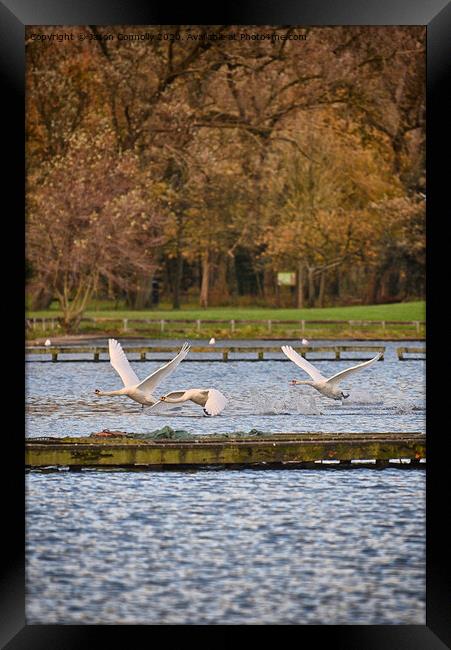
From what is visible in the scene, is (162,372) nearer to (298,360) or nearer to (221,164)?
(298,360)

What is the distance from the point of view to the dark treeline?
99.5ft

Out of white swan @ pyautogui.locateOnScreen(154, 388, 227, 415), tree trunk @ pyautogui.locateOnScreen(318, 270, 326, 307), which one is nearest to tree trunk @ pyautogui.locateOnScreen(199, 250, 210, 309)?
tree trunk @ pyautogui.locateOnScreen(318, 270, 326, 307)

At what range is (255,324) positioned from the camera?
34.1m

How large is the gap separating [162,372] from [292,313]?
2322cm

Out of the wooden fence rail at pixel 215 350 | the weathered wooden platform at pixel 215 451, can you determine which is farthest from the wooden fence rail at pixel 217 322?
the weathered wooden platform at pixel 215 451

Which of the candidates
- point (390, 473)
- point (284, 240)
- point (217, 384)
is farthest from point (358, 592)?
point (284, 240)

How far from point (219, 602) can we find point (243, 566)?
112 cm

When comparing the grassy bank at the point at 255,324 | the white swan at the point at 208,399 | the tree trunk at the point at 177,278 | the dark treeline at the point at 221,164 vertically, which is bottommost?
the white swan at the point at 208,399

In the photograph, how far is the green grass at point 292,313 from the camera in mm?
34062

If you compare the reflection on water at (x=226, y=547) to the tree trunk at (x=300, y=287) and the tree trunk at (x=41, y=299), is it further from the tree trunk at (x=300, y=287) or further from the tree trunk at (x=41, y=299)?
the tree trunk at (x=300, y=287)

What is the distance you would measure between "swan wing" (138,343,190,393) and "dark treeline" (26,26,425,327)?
1333 centimetres

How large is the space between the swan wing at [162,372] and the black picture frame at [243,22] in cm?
591

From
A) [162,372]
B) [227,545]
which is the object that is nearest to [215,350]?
[162,372]

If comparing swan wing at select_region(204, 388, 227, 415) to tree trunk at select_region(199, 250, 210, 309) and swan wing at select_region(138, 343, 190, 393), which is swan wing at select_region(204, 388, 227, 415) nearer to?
swan wing at select_region(138, 343, 190, 393)
